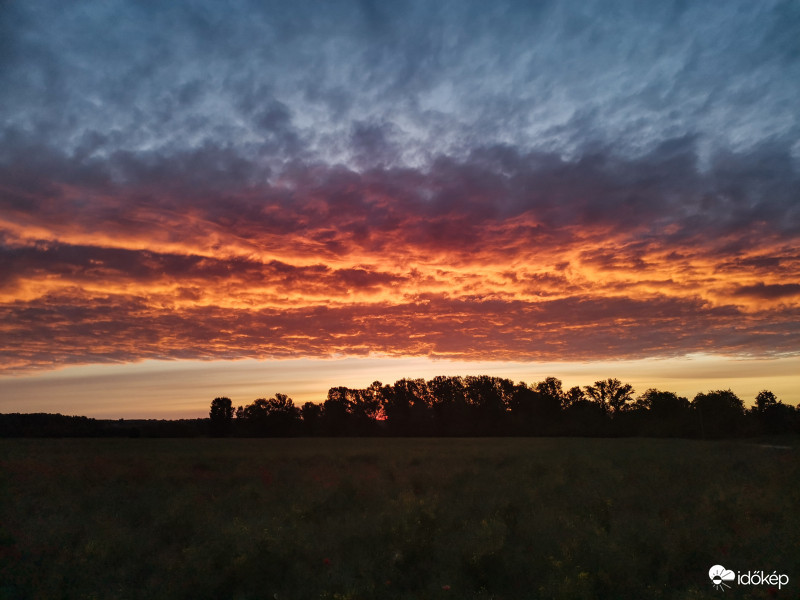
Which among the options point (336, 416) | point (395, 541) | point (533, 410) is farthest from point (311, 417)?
point (395, 541)

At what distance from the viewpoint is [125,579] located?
10.6 meters

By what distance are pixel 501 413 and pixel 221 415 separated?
62.9 metres

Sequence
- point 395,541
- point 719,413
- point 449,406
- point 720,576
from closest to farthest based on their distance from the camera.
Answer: point 720,576 < point 395,541 < point 719,413 < point 449,406

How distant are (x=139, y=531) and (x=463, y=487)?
1216 centimetres

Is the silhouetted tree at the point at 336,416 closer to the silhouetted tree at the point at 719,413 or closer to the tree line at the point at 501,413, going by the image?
the tree line at the point at 501,413

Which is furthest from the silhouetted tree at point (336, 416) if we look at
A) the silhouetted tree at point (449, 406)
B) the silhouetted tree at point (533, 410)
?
the silhouetted tree at point (533, 410)

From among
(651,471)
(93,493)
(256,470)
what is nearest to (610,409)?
(651,471)

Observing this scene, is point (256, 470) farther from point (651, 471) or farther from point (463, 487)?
point (651, 471)

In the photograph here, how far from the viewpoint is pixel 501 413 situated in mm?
115125

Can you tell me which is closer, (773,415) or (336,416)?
(773,415)

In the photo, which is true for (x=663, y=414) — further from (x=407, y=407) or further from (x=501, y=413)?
(x=407, y=407)

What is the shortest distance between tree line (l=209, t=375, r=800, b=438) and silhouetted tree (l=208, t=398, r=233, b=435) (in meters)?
0.21

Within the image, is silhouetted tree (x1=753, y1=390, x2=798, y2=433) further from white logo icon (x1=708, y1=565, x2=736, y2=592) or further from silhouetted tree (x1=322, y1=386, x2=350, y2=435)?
white logo icon (x1=708, y1=565, x2=736, y2=592)

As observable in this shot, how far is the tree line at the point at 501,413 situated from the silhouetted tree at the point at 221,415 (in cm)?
21
